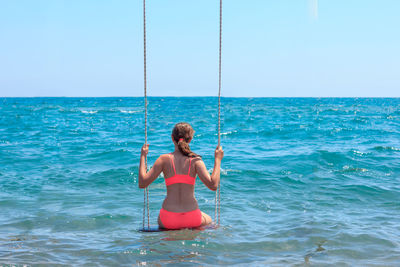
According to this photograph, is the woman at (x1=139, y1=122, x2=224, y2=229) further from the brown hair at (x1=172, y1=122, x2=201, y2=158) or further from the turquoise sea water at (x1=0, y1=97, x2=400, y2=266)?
the turquoise sea water at (x1=0, y1=97, x2=400, y2=266)

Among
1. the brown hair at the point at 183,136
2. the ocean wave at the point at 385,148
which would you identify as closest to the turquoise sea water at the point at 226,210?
the ocean wave at the point at 385,148

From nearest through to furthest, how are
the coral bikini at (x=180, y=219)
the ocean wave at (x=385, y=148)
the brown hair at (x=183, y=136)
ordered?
the brown hair at (x=183, y=136) → the coral bikini at (x=180, y=219) → the ocean wave at (x=385, y=148)

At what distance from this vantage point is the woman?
4.64m

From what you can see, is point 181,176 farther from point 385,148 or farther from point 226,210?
point 385,148

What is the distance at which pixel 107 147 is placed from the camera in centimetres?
1630

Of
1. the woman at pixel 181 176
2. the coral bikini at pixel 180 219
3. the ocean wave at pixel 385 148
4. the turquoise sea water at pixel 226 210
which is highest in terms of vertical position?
the woman at pixel 181 176

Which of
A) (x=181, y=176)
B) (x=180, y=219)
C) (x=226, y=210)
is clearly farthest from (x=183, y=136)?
(x=226, y=210)

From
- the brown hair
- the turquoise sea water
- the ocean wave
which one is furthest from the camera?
the ocean wave

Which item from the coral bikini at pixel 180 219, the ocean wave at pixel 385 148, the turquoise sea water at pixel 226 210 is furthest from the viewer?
the ocean wave at pixel 385 148

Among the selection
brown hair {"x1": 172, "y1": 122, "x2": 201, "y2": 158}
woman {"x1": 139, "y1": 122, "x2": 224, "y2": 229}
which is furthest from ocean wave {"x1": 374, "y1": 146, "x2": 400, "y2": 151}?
brown hair {"x1": 172, "y1": 122, "x2": 201, "y2": 158}

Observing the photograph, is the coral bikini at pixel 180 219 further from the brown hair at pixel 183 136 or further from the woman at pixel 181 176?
the brown hair at pixel 183 136

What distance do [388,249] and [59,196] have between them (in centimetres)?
646

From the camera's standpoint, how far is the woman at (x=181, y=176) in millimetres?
4641

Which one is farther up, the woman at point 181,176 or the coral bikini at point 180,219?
Answer: the woman at point 181,176
